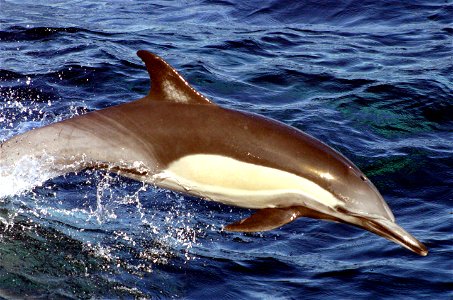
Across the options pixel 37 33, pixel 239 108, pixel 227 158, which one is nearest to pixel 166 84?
pixel 227 158

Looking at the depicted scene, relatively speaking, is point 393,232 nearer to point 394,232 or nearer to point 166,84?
point 394,232

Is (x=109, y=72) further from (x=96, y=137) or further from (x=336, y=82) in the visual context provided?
(x=96, y=137)

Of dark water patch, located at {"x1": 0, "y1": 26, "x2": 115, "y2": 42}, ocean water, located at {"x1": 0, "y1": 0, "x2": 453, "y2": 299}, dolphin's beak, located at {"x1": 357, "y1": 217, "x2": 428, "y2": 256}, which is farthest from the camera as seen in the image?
dark water patch, located at {"x1": 0, "y1": 26, "x2": 115, "y2": 42}

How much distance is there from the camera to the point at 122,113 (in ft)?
23.0

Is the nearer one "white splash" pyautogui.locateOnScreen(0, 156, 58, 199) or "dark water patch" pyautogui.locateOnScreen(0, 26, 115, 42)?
"white splash" pyautogui.locateOnScreen(0, 156, 58, 199)

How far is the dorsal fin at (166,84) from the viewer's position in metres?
6.81

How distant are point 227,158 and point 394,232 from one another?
1384mm

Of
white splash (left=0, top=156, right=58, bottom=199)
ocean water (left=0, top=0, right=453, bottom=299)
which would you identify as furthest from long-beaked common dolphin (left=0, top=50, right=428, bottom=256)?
ocean water (left=0, top=0, right=453, bottom=299)

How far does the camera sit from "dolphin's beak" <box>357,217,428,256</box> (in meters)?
6.73

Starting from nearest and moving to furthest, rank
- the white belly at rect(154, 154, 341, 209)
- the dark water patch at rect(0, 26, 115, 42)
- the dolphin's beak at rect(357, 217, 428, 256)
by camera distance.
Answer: the dolphin's beak at rect(357, 217, 428, 256)
the white belly at rect(154, 154, 341, 209)
the dark water patch at rect(0, 26, 115, 42)

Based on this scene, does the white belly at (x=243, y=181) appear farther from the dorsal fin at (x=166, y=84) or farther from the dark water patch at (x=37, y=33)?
the dark water patch at (x=37, y=33)

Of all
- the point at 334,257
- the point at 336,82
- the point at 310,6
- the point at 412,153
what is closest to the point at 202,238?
the point at 334,257

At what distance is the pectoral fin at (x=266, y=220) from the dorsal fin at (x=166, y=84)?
3.18 ft

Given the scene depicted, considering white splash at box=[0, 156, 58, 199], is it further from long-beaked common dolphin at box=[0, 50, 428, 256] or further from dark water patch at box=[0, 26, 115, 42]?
dark water patch at box=[0, 26, 115, 42]
